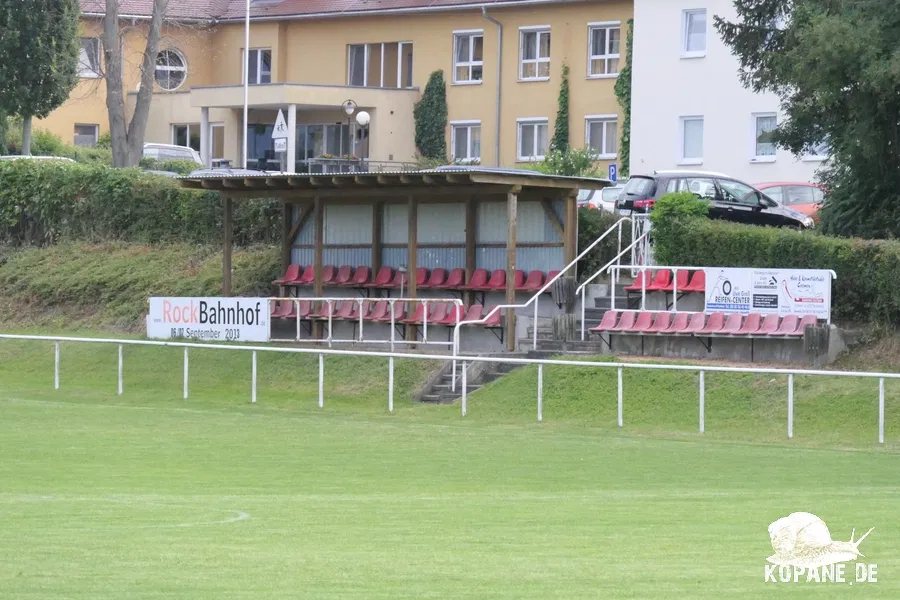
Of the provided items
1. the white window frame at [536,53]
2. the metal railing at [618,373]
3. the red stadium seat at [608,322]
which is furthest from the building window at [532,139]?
the metal railing at [618,373]

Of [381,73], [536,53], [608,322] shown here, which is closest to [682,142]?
[536,53]

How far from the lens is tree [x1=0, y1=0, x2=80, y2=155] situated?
50.8 metres

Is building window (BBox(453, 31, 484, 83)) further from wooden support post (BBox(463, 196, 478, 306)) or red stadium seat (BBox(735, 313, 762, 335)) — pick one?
red stadium seat (BBox(735, 313, 762, 335))

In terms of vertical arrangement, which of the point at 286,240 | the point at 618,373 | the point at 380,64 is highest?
the point at 380,64

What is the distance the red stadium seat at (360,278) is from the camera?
35.3m

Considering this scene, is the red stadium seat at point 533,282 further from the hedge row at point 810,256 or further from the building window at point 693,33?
the building window at point 693,33

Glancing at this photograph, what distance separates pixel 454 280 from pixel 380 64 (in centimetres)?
2975

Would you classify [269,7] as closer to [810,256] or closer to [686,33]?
[686,33]

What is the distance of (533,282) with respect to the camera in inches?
1273

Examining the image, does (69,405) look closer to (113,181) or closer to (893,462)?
(893,462)

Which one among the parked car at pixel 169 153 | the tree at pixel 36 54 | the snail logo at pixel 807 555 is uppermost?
the tree at pixel 36 54

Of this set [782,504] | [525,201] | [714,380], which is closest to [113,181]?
[525,201]

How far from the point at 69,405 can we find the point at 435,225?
10449mm

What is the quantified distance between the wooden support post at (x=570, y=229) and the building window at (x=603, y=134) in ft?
78.1
